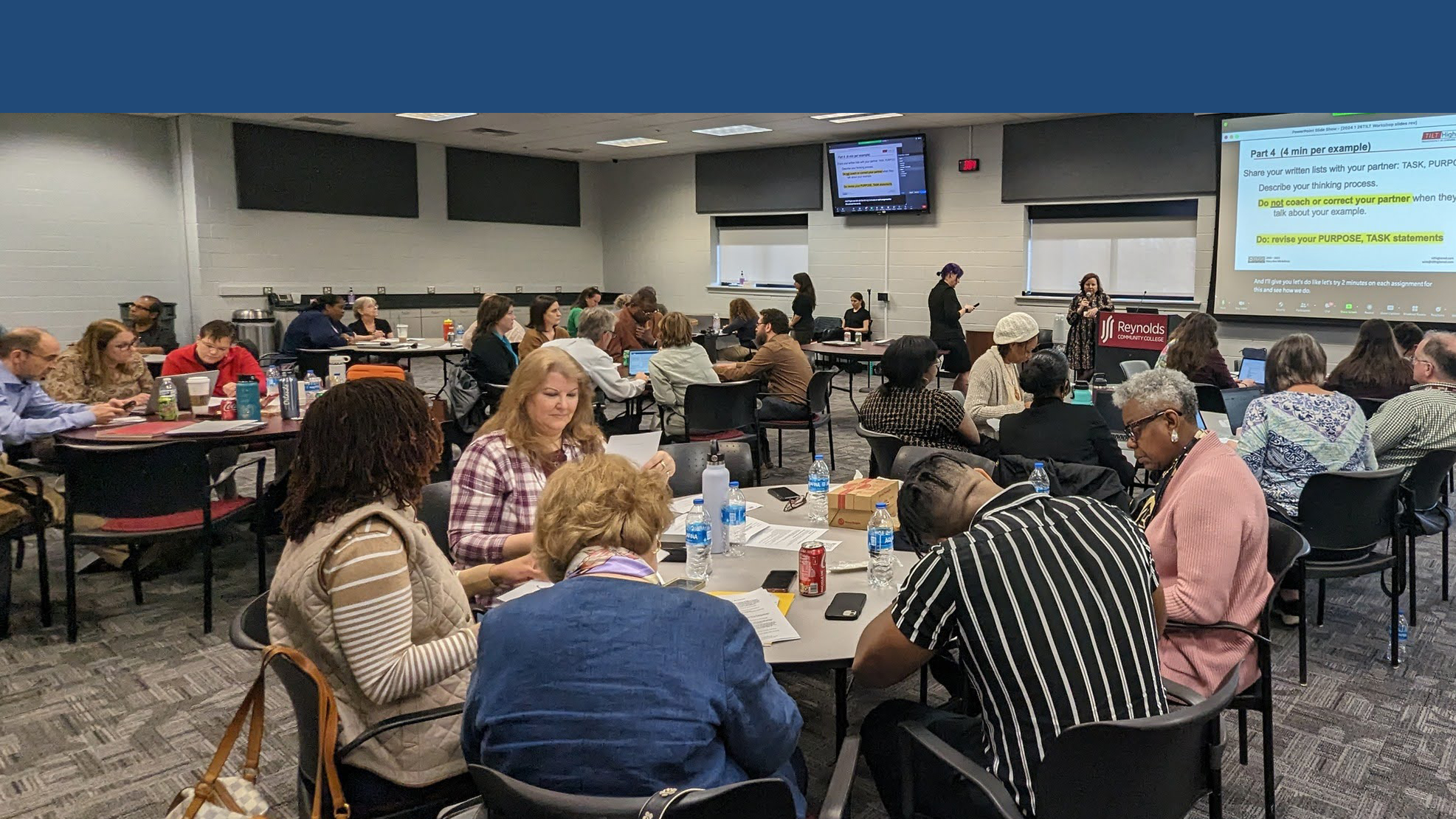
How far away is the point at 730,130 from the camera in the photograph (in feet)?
37.3

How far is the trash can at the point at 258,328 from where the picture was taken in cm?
1087

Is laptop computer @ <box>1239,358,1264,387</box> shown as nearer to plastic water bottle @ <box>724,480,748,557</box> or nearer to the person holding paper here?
plastic water bottle @ <box>724,480,748,557</box>

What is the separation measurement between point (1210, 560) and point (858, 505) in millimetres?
1023

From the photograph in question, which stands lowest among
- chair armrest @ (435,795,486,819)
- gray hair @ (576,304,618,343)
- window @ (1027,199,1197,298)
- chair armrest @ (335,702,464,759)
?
chair armrest @ (435,795,486,819)

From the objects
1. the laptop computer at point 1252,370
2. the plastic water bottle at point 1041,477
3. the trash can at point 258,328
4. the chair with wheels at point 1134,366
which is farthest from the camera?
the trash can at point 258,328

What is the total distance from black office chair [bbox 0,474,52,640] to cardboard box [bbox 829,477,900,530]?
126 inches

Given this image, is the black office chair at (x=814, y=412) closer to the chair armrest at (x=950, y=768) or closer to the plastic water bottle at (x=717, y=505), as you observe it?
the plastic water bottle at (x=717, y=505)

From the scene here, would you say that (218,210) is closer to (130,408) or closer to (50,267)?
(50,267)

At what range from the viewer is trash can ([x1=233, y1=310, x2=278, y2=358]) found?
35.7 ft

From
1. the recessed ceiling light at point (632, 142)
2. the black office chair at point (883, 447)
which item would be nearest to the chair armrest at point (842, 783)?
the black office chair at point (883, 447)

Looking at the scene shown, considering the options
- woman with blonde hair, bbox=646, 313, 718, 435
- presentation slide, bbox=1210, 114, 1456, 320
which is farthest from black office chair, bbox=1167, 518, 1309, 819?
presentation slide, bbox=1210, 114, 1456, 320

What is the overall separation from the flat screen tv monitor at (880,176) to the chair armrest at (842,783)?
10.0m

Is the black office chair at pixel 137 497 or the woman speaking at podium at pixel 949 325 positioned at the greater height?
the woman speaking at podium at pixel 949 325

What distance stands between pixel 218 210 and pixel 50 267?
1743 millimetres
